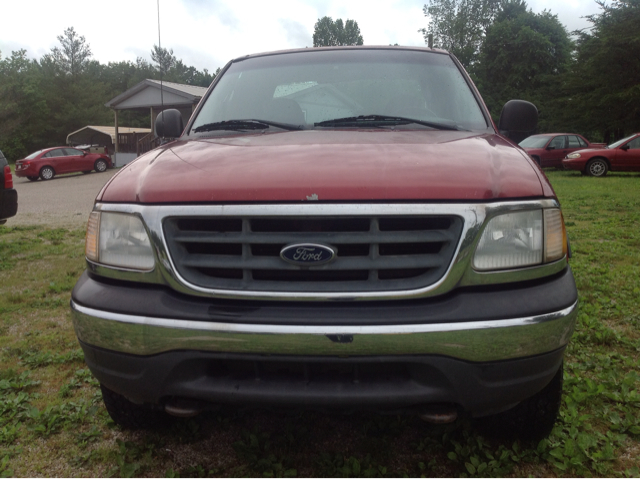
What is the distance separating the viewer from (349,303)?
175 centimetres

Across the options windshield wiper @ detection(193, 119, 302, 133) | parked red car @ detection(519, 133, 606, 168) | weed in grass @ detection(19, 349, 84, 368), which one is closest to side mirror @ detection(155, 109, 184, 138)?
windshield wiper @ detection(193, 119, 302, 133)

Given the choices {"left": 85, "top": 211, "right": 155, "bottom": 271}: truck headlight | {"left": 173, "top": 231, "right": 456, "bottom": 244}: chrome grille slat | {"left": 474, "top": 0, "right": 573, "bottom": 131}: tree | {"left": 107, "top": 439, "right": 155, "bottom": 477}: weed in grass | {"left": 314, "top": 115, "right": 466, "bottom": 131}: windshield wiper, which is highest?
{"left": 474, "top": 0, "right": 573, "bottom": 131}: tree

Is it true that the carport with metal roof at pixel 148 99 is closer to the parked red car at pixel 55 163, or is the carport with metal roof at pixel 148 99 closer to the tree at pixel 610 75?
the parked red car at pixel 55 163

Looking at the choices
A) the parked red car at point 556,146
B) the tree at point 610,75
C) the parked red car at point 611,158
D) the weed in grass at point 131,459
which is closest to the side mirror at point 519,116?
the weed in grass at point 131,459

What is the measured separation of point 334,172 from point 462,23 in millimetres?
63115

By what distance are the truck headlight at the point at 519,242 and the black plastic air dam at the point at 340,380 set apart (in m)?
0.32

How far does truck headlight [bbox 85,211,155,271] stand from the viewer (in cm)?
189

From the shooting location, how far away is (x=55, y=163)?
2495 centimetres

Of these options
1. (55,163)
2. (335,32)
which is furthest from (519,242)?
(335,32)

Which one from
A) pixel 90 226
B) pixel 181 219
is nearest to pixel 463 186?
pixel 181 219

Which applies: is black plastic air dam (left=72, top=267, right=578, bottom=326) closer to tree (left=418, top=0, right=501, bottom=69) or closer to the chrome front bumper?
the chrome front bumper

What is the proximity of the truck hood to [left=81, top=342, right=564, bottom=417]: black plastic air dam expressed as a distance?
537 millimetres

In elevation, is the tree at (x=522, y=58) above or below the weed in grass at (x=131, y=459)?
above

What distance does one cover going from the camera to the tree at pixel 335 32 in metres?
86.5
